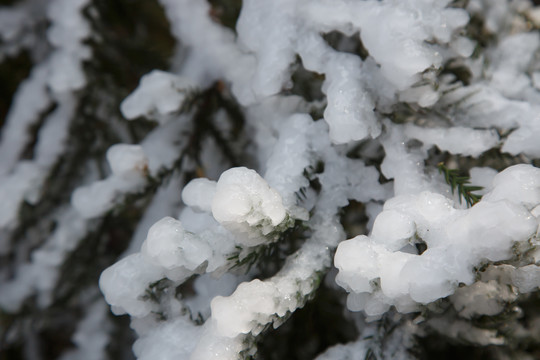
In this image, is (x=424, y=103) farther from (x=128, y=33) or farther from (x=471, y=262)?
(x=128, y=33)

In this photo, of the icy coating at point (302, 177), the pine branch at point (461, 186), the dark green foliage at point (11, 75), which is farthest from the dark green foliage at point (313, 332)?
the dark green foliage at point (11, 75)

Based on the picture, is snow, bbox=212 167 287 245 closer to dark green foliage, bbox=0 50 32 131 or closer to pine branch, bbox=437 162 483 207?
pine branch, bbox=437 162 483 207

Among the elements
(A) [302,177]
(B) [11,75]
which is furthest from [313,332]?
(B) [11,75]

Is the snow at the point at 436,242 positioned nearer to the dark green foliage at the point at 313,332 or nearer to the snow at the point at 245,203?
the snow at the point at 245,203

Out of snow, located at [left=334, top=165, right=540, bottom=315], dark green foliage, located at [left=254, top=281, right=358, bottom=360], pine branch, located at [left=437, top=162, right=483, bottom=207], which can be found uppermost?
snow, located at [left=334, top=165, right=540, bottom=315]

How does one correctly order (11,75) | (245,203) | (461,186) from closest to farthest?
(245,203) → (461,186) → (11,75)

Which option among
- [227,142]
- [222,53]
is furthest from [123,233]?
[222,53]

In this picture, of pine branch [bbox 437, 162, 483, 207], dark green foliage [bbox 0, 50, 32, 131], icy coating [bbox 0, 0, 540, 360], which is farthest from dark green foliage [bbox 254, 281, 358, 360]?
dark green foliage [bbox 0, 50, 32, 131]

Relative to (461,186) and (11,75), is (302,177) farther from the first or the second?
(11,75)
